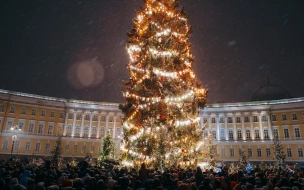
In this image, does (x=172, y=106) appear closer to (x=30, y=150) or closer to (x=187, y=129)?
(x=187, y=129)

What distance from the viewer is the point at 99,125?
6525 centimetres

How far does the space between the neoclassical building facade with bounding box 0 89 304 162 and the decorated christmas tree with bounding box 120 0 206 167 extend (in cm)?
3963

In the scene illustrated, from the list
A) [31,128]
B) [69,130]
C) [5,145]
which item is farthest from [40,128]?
[5,145]

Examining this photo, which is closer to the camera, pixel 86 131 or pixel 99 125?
pixel 86 131

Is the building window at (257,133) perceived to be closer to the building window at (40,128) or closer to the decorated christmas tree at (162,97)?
the decorated christmas tree at (162,97)

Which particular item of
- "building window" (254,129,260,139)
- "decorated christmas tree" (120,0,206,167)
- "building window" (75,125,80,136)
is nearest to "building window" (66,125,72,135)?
"building window" (75,125,80,136)

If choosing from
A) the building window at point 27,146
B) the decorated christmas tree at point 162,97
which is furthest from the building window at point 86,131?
the decorated christmas tree at point 162,97

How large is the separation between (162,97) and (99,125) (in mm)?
53016

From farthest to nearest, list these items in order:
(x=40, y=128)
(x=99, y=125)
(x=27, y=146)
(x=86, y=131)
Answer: (x=99, y=125), (x=86, y=131), (x=40, y=128), (x=27, y=146)

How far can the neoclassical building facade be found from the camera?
55.5 m

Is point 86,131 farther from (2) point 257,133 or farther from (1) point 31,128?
(2) point 257,133

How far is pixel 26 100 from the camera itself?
191ft

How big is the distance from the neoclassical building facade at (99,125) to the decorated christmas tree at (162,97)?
39.6m

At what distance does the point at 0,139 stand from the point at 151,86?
53.8 m
